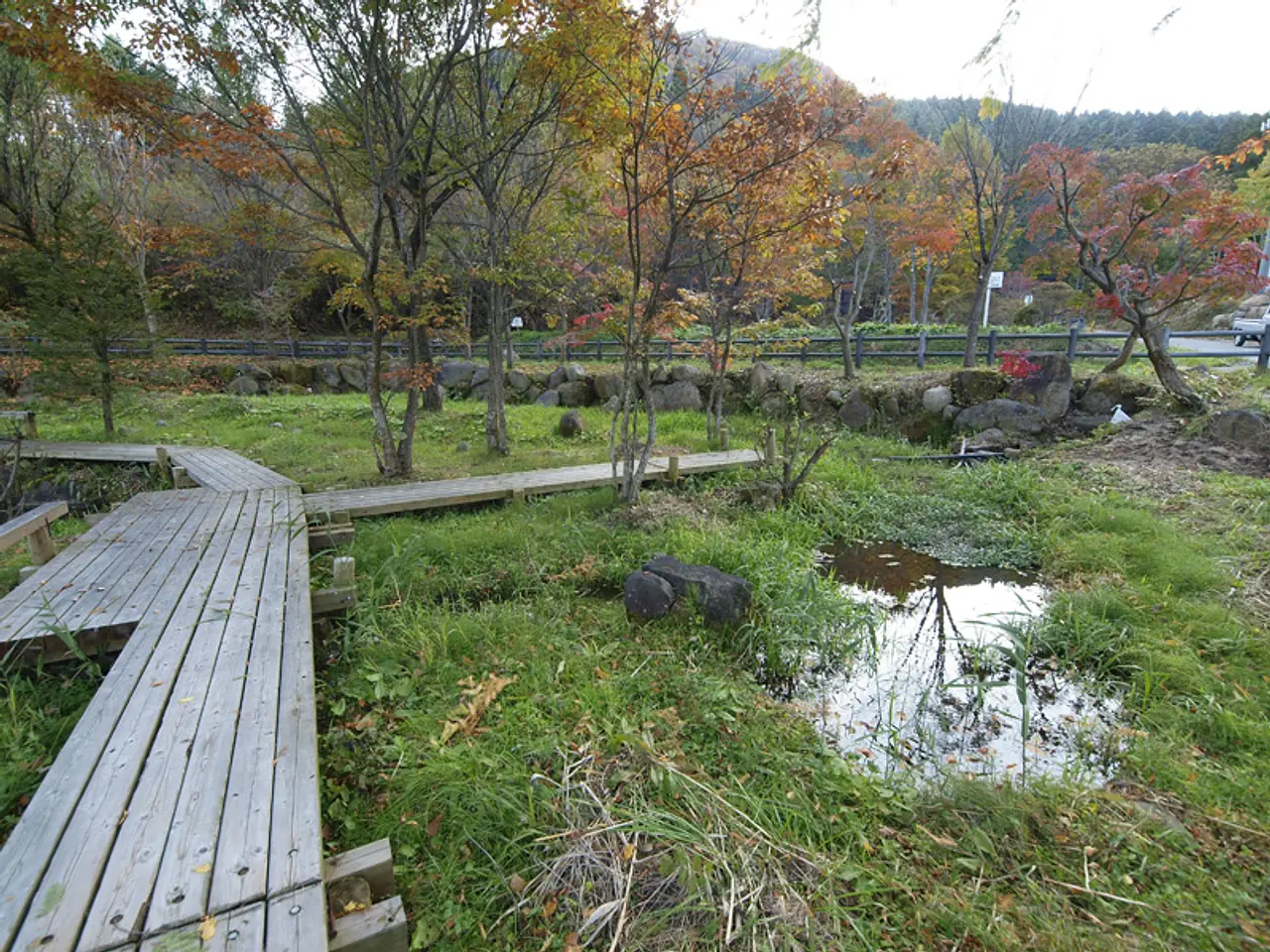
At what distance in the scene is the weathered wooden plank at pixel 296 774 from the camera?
153 centimetres

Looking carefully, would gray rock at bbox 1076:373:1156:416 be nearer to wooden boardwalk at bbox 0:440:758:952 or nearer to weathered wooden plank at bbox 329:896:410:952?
wooden boardwalk at bbox 0:440:758:952

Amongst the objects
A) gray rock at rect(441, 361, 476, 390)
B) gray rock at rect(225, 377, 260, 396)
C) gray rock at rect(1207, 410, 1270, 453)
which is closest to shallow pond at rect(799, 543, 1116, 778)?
gray rock at rect(1207, 410, 1270, 453)

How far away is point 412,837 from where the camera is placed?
214 cm

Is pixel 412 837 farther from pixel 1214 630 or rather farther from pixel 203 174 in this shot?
pixel 203 174

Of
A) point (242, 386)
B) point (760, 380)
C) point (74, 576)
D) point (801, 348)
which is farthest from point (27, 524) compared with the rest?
point (801, 348)

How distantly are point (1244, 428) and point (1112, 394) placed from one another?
1.72 m

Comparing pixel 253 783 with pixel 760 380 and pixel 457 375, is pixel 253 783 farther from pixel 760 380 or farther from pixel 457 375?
pixel 457 375

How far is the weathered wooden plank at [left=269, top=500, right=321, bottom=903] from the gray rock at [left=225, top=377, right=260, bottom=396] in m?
12.9

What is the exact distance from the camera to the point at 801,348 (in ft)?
41.3

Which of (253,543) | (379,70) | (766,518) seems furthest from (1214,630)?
(379,70)

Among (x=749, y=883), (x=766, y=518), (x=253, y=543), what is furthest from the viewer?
(x=766, y=518)

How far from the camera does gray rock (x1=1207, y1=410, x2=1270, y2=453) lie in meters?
6.14

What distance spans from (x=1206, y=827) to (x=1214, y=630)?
175 centimetres

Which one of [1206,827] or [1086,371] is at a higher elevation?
[1086,371]
